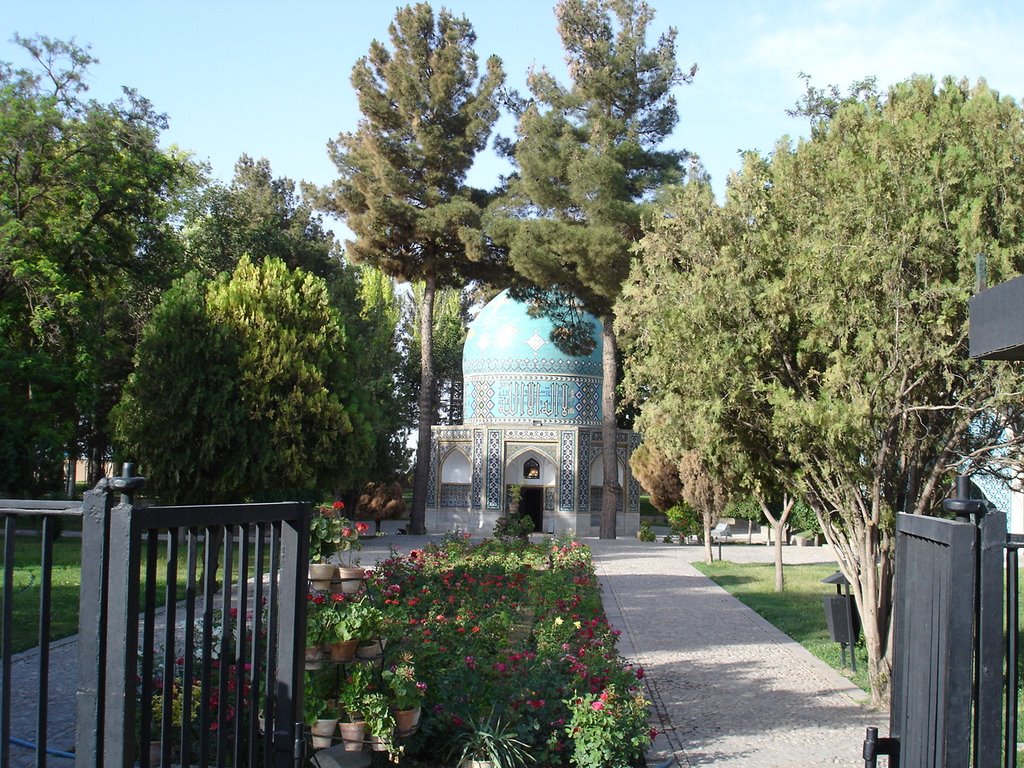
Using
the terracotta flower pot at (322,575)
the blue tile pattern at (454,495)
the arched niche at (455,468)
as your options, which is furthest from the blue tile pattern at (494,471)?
the terracotta flower pot at (322,575)

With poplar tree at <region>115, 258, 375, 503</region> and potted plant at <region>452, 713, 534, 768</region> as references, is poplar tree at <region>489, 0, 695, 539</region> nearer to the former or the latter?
poplar tree at <region>115, 258, 375, 503</region>

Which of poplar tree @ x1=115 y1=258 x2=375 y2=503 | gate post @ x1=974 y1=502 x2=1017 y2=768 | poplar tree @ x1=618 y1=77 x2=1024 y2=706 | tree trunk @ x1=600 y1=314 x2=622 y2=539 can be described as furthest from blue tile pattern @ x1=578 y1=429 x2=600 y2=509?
gate post @ x1=974 y1=502 x2=1017 y2=768

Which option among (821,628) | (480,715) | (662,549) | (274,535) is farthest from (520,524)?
(274,535)

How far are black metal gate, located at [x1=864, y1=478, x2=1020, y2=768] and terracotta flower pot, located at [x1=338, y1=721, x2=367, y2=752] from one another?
3.61m

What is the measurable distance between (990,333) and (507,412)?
99.1ft

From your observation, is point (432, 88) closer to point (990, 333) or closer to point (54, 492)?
point (54, 492)

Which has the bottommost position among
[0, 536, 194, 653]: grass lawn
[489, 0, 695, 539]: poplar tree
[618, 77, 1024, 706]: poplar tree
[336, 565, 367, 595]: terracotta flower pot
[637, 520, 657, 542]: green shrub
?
[637, 520, 657, 542]: green shrub

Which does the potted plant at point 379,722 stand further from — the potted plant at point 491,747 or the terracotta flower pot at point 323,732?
the potted plant at point 491,747

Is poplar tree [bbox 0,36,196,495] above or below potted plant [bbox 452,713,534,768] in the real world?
above

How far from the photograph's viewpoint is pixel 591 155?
25297mm

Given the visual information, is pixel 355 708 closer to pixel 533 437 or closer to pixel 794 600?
pixel 794 600

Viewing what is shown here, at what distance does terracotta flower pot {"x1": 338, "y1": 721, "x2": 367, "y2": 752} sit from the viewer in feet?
19.0

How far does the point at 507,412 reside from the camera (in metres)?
33.0

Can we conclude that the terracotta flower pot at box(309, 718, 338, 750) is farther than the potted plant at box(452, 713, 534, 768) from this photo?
No
